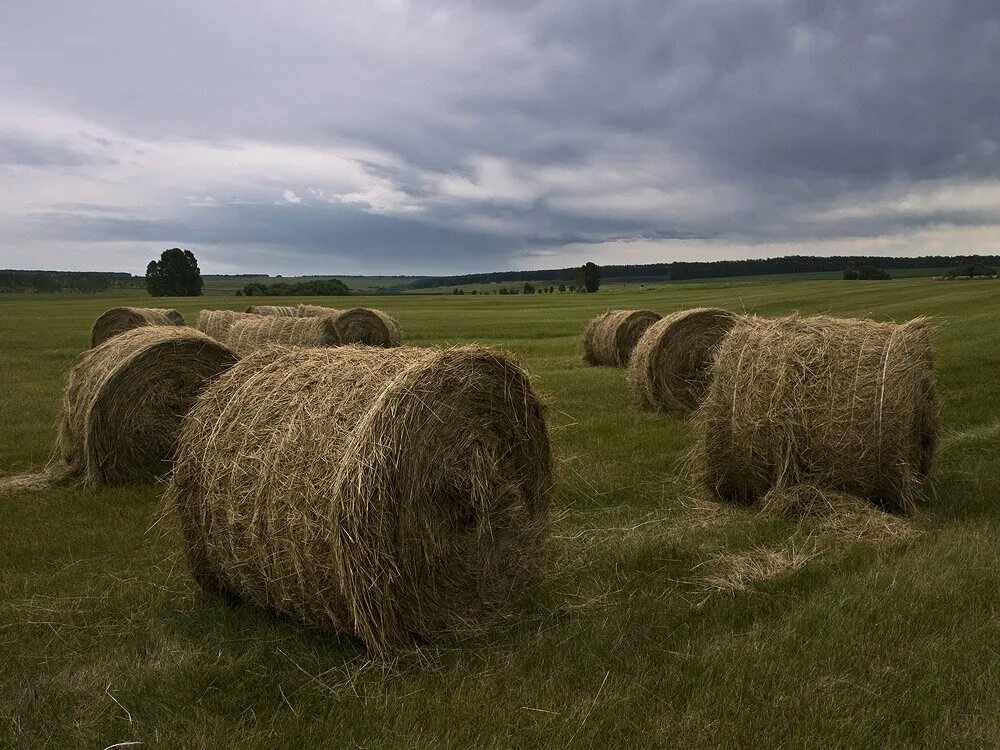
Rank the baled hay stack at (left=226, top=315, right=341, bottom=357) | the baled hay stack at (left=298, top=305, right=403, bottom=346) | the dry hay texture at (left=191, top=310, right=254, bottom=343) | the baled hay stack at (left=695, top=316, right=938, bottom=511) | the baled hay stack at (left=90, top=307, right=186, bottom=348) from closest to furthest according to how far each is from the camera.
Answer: the baled hay stack at (left=695, top=316, right=938, bottom=511) → the baled hay stack at (left=90, top=307, right=186, bottom=348) → the baled hay stack at (left=226, top=315, right=341, bottom=357) → the baled hay stack at (left=298, top=305, right=403, bottom=346) → the dry hay texture at (left=191, top=310, right=254, bottom=343)

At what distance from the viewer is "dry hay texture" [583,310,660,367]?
21.0 m

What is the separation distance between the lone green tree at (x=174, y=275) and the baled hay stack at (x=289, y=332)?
78285mm

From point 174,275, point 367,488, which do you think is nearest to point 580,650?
point 367,488

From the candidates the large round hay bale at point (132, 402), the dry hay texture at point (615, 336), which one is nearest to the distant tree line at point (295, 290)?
the dry hay texture at point (615, 336)

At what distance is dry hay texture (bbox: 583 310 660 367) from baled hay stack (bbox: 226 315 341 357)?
275 inches

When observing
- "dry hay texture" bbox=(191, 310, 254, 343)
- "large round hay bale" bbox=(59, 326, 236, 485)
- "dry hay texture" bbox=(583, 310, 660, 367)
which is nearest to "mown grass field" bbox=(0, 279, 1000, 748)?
"large round hay bale" bbox=(59, 326, 236, 485)

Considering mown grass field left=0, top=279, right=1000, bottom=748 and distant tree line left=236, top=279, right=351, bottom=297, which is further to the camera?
distant tree line left=236, top=279, right=351, bottom=297

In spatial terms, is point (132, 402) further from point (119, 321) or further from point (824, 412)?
point (119, 321)

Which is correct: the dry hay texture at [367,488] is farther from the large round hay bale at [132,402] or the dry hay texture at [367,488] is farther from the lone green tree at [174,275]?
the lone green tree at [174,275]

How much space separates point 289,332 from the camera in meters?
23.1

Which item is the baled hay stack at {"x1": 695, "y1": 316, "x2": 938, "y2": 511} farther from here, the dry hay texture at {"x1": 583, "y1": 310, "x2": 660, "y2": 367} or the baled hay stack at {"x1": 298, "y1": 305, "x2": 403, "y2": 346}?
the baled hay stack at {"x1": 298, "y1": 305, "x2": 403, "y2": 346}

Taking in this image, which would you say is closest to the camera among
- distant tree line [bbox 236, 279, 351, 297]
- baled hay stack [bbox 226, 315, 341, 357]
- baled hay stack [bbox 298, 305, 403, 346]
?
baled hay stack [bbox 226, 315, 341, 357]

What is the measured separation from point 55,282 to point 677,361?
363 ft

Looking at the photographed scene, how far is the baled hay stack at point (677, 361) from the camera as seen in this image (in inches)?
539
